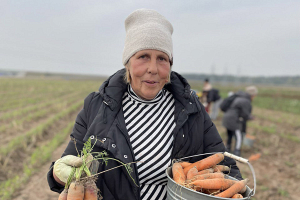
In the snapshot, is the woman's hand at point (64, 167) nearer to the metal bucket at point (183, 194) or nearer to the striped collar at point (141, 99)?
the metal bucket at point (183, 194)

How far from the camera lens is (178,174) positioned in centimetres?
138

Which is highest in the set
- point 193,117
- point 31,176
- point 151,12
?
point 151,12

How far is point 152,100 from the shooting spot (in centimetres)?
173

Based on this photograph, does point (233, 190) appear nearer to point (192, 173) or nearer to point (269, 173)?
point (192, 173)

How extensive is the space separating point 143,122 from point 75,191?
658mm

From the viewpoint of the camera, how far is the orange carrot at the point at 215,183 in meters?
1.38

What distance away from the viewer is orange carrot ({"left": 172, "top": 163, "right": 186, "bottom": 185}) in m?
1.34

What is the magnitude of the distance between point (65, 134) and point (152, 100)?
22.1ft

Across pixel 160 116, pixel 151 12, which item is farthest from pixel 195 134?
pixel 151 12

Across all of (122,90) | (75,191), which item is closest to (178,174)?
(75,191)

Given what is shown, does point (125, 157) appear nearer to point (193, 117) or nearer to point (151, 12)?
point (193, 117)

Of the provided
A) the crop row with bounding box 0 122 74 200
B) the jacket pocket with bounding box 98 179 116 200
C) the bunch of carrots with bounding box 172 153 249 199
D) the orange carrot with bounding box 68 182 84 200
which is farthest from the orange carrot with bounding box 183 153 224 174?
the crop row with bounding box 0 122 74 200

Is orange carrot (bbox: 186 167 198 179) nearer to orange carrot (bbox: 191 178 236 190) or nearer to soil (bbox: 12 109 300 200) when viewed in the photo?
orange carrot (bbox: 191 178 236 190)

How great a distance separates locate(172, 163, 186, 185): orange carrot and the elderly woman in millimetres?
132
